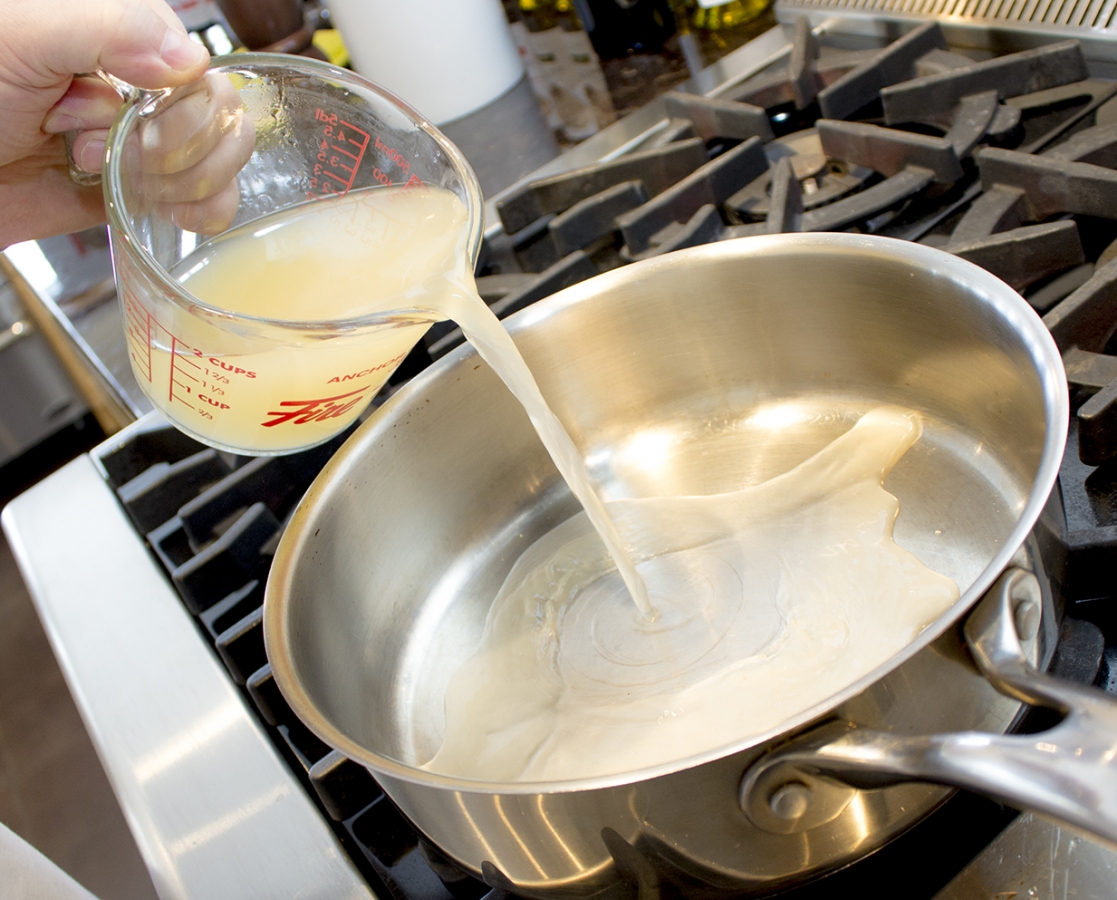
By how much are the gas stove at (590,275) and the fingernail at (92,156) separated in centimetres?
23

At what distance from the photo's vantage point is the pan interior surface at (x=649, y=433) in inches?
22.8

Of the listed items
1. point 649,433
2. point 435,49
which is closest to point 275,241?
point 649,433

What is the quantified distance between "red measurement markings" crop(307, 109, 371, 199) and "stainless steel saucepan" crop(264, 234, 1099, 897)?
138 millimetres

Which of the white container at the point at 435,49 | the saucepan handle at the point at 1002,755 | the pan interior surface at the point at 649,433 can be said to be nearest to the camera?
the saucepan handle at the point at 1002,755

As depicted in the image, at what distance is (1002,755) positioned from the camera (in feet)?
0.97

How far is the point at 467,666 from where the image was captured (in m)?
0.63

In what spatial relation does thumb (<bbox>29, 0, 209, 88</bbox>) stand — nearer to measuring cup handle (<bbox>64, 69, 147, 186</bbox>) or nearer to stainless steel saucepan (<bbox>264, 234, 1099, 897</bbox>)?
measuring cup handle (<bbox>64, 69, 147, 186</bbox>)

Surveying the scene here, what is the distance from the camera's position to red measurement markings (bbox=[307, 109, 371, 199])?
593mm

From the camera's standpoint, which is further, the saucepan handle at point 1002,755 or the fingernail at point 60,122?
the fingernail at point 60,122

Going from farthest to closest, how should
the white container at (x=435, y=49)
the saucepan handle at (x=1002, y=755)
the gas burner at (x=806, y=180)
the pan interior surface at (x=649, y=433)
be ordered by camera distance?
the white container at (x=435, y=49) → the gas burner at (x=806, y=180) → the pan interior surface at (x=649, y=433) → the saucepan handle at (x=1002, y=755)

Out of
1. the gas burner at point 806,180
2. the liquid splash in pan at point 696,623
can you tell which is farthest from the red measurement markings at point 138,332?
the gas burner at point 806,180

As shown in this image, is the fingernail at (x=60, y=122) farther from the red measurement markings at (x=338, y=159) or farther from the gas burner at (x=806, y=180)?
the gas burner at (x=806, y=180)

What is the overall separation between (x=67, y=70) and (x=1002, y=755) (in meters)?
0.56

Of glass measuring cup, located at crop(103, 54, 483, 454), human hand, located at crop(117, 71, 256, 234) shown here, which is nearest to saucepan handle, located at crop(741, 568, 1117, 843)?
glass measuring cup, located at crop(103, 54, 483, 454)
